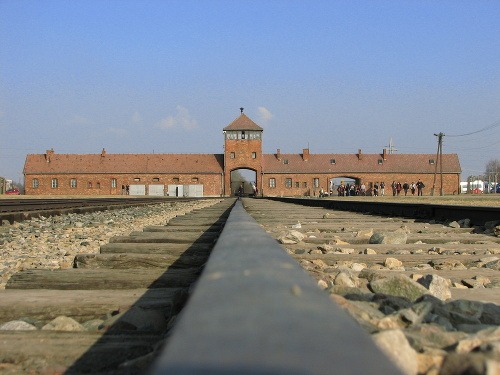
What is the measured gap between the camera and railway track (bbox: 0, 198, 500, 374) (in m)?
0.71

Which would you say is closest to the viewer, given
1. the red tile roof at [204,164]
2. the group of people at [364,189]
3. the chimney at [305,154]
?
the group of people at [364,189]

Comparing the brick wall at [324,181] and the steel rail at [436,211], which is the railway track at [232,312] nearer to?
the steel rail at [436,211]

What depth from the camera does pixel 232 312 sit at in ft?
2.87

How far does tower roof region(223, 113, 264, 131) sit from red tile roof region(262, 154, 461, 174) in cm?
506

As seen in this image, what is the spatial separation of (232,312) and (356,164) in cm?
7386

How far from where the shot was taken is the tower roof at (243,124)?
70244 mm

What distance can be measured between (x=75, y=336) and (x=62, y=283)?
1.17 m

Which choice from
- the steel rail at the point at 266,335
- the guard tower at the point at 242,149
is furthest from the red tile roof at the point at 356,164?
the steel rail at the point at 266,335

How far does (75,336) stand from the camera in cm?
167

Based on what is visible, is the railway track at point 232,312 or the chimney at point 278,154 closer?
the railway track at point 232,312

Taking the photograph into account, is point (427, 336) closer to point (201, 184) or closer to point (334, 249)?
point (334, 249)

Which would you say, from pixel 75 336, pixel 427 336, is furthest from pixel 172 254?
pixel 427 336

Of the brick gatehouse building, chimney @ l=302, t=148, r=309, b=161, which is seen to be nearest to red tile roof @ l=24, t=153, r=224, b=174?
the brick gatehouse building

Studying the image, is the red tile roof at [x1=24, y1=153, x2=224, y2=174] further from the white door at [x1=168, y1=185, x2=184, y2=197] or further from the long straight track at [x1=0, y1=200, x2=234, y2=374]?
the long straight track at [x1=0, y1=200, x2=234, y2=374]
